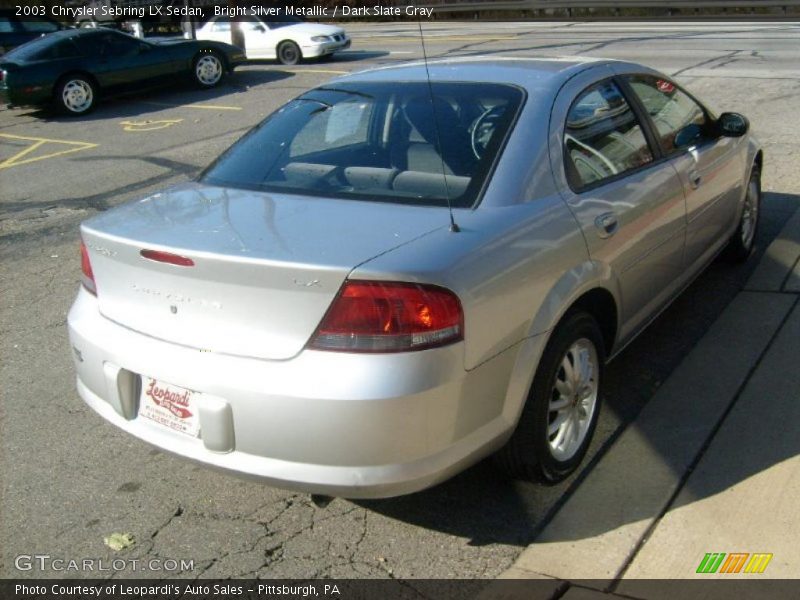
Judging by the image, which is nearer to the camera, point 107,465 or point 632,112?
point 107,465

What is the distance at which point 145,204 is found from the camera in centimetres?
379

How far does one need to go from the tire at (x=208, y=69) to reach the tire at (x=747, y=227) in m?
12.4

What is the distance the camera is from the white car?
63.5ft

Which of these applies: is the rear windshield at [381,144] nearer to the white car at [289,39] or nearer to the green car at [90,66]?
the green car at [90,66]

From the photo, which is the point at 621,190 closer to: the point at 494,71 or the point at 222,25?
the point at 494,71

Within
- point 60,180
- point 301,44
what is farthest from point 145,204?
point 301,44

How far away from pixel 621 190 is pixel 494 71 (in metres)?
0.80

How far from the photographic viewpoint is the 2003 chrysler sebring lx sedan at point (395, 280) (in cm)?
293

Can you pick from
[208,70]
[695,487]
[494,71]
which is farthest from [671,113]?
[208,70]

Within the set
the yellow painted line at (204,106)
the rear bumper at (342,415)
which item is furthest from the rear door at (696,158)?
the yellow painted line at (204,106)

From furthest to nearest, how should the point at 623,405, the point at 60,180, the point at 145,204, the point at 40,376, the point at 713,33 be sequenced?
the point at 713,33
the point at 60,180
the point at 40,376
the point at 623,405
the point at 145,204

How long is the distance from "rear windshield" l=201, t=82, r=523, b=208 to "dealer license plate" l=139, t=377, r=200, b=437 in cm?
100

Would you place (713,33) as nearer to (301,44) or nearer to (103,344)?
(301,44)

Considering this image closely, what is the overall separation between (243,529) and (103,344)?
88cm
